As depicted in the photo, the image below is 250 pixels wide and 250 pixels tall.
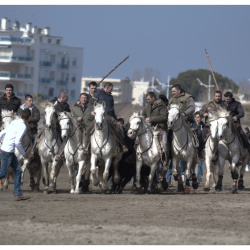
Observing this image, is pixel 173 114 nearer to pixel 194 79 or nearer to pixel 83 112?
pixel 83 112

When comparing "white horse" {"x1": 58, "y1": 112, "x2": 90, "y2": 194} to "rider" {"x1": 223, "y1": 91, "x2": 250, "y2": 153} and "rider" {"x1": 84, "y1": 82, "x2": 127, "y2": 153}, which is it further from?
"rider" {"x1": 223, "y1": 91, "x2": 250, "y2": 153}

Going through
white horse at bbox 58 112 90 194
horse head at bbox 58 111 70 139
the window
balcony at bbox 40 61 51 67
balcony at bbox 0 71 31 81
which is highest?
balcony at bbox 40 61 51 67

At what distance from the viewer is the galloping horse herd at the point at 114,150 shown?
20.4m

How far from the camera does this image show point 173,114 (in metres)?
20.6

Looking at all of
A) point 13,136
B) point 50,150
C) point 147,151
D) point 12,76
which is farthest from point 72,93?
point 13,136

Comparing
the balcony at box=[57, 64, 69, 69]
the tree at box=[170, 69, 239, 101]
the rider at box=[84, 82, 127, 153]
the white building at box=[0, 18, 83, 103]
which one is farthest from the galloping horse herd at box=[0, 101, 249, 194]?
the tree at box=[170, 69, 239, 101]

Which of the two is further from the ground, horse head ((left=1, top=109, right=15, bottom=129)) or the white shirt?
horse head ((left=1, top=109, right=15, bottom=129))

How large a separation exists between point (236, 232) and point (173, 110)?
758 cm

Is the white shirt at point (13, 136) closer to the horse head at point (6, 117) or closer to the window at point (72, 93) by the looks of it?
the horse head at point (6, 117)

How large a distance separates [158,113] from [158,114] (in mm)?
26

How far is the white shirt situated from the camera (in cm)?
1767

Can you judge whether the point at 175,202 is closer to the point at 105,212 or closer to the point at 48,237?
the point at 105,212

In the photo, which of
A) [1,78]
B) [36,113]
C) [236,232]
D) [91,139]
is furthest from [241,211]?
[1,78]

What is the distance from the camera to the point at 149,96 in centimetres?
2131
